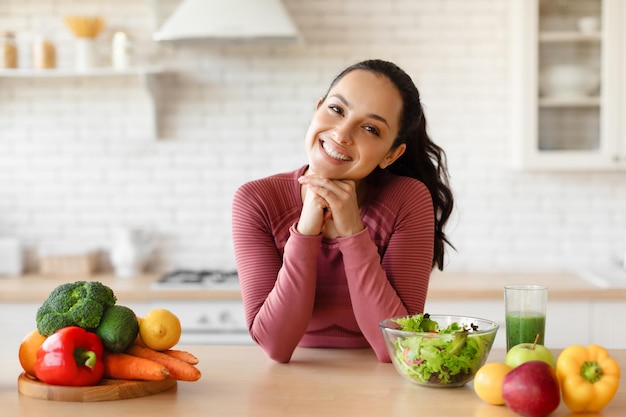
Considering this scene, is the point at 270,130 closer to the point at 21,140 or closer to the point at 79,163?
the point at 79,163

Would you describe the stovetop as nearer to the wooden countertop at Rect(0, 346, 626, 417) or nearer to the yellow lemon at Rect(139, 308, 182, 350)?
the wooden countertop at Rect(0, 346, 626, 417)

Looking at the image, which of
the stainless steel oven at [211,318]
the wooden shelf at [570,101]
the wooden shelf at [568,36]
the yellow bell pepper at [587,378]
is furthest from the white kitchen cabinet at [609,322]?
the yellow bell pepper at [587,378]

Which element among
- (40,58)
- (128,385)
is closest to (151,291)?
(40,58)

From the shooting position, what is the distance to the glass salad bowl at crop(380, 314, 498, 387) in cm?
165

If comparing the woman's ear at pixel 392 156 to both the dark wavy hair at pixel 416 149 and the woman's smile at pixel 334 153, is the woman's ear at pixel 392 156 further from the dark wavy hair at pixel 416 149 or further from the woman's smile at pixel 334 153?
the woman's smile at pixel 334 153

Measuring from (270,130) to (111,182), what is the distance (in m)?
0.87

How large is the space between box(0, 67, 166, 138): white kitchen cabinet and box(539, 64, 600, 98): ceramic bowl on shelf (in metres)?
1.85

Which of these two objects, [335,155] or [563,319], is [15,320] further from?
[563,319]

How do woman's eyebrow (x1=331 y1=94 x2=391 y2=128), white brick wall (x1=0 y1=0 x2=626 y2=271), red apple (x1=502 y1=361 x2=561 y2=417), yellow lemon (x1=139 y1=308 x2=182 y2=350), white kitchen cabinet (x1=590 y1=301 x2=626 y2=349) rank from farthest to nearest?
white brick wall (x1=0 y1=0 x2=626 y2=271)
white kitchen cabinet (x1=590 y1=301 x2=626 y2=349)
woman's eyebrow (x1=331 y1=94 x2=391 y2=128)
yellow lemon (x1=139 y1=308 x2=182 y2=350)
red apple (x1=502 y1=361 x2=561 y2=417)

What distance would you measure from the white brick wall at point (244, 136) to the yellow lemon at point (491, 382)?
8.58 feet

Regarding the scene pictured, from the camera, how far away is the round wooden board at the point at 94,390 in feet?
5.30

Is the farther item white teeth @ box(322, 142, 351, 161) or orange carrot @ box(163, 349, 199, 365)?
A: white teeth @ box(322, 142, 351, 161)

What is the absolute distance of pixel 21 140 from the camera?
425 cm

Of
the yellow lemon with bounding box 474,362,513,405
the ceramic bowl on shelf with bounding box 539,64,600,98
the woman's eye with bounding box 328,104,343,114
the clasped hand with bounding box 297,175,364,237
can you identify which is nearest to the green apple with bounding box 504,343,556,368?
the yellow lemon with bounding box 474,362,513,405
